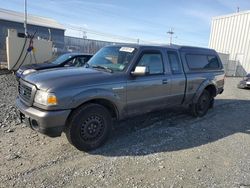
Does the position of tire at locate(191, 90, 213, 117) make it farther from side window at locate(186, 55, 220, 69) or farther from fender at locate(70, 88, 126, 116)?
fender at locate(70, 88, 126, 116)

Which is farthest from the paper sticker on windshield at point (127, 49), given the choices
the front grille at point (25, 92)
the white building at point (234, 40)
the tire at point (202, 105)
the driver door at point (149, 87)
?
the white building at point (234, 40)

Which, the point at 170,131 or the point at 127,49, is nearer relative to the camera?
the point at 127,49

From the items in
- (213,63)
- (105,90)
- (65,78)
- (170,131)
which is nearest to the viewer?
(65,78)

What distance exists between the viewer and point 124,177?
353cm

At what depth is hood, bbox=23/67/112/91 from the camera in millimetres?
3857

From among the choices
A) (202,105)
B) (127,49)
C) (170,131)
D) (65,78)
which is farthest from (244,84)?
(65,78)

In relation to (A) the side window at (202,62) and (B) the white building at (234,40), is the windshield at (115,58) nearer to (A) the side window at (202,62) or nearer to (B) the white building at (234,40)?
(A) the side window at (202,62)

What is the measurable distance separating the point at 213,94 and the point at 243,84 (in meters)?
7.54

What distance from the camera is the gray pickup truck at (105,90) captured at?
3828mm

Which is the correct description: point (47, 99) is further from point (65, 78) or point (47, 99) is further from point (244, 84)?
point (244, 84)

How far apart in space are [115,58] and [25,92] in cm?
190

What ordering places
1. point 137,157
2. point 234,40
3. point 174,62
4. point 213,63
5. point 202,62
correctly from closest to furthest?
point 137,157 → point 174,62 → point 202,62 → point 213,63 → point 234,40

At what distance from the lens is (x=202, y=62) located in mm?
6797

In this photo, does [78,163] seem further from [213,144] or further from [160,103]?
[213,144]
